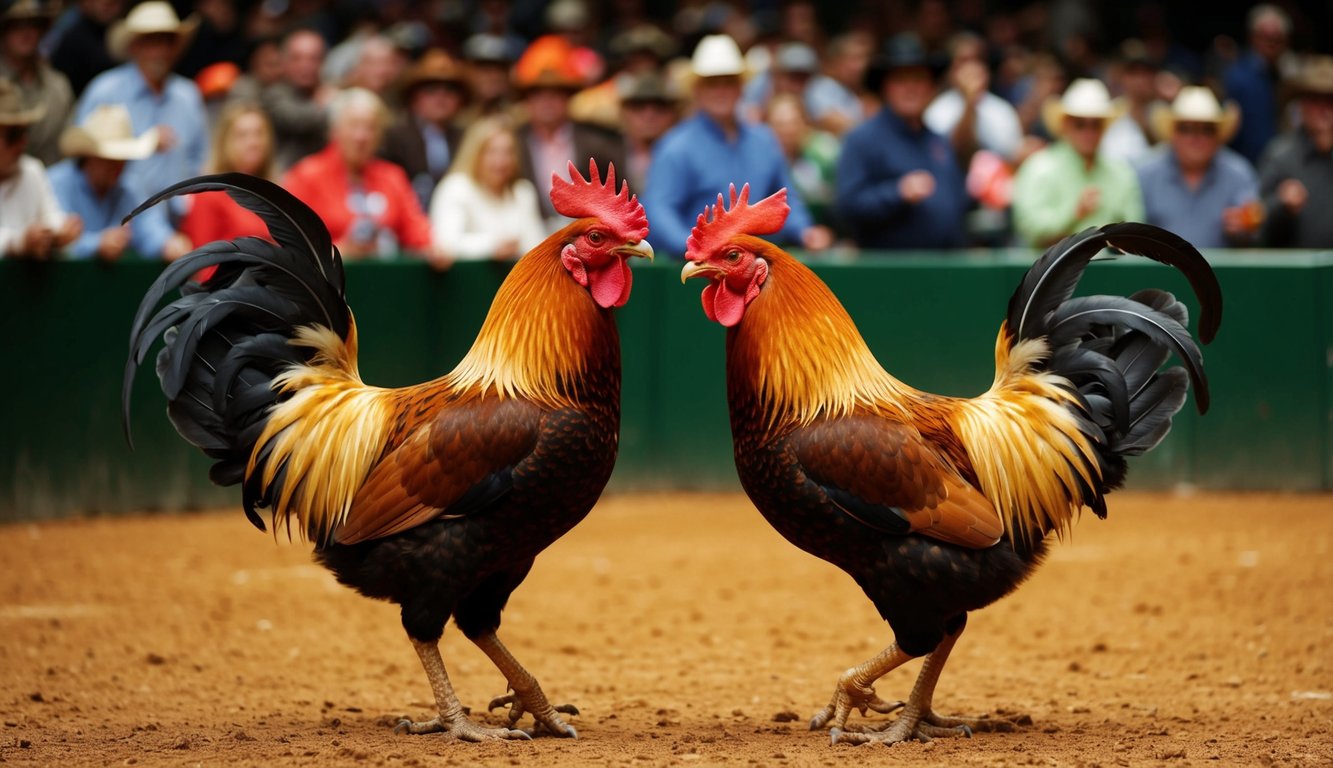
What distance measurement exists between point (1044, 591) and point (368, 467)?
15.2ft

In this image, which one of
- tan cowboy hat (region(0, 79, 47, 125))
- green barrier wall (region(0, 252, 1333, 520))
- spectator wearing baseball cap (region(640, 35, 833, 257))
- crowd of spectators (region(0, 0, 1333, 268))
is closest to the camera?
tan cowboy hat (region(0, 79, 47, 125))

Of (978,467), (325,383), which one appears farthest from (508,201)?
(978,467)

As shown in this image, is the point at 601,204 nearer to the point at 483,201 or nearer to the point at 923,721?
the point at 923,721

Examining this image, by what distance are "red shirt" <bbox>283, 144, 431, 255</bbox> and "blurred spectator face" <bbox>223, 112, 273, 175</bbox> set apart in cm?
41

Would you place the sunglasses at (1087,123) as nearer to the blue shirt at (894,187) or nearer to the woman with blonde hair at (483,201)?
the blue shirt at (894,187)

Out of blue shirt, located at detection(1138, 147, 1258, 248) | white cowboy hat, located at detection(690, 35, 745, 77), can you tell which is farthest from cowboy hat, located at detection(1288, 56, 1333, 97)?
white cowboy hat, located at detection(690, 35, 745, 77)

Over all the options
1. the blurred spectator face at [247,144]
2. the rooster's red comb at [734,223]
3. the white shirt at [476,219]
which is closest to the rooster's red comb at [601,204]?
the rooster's red comb at [734,223]

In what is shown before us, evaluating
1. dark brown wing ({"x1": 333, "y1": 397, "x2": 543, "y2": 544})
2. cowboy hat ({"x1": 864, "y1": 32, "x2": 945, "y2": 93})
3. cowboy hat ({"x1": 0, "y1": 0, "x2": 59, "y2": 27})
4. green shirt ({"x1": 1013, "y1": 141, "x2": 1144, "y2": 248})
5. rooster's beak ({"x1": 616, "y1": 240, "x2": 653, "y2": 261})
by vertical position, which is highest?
cowboy hat ({"x1": 864, "y1": 32, "x2": 945, "y2": 93})

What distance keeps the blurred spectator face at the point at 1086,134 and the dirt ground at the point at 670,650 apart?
2.79m

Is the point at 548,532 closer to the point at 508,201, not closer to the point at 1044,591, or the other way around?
the point at 1044,591

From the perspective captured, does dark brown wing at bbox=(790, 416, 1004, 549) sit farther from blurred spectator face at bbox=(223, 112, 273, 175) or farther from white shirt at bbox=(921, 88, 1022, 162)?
white shirt at bbox=(921, 88, 1022, 162)

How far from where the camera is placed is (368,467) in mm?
6105

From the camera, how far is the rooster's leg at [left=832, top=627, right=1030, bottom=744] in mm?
6059

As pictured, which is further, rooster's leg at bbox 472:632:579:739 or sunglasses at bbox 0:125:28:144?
sunglasses at bbox 0:125:28:144
